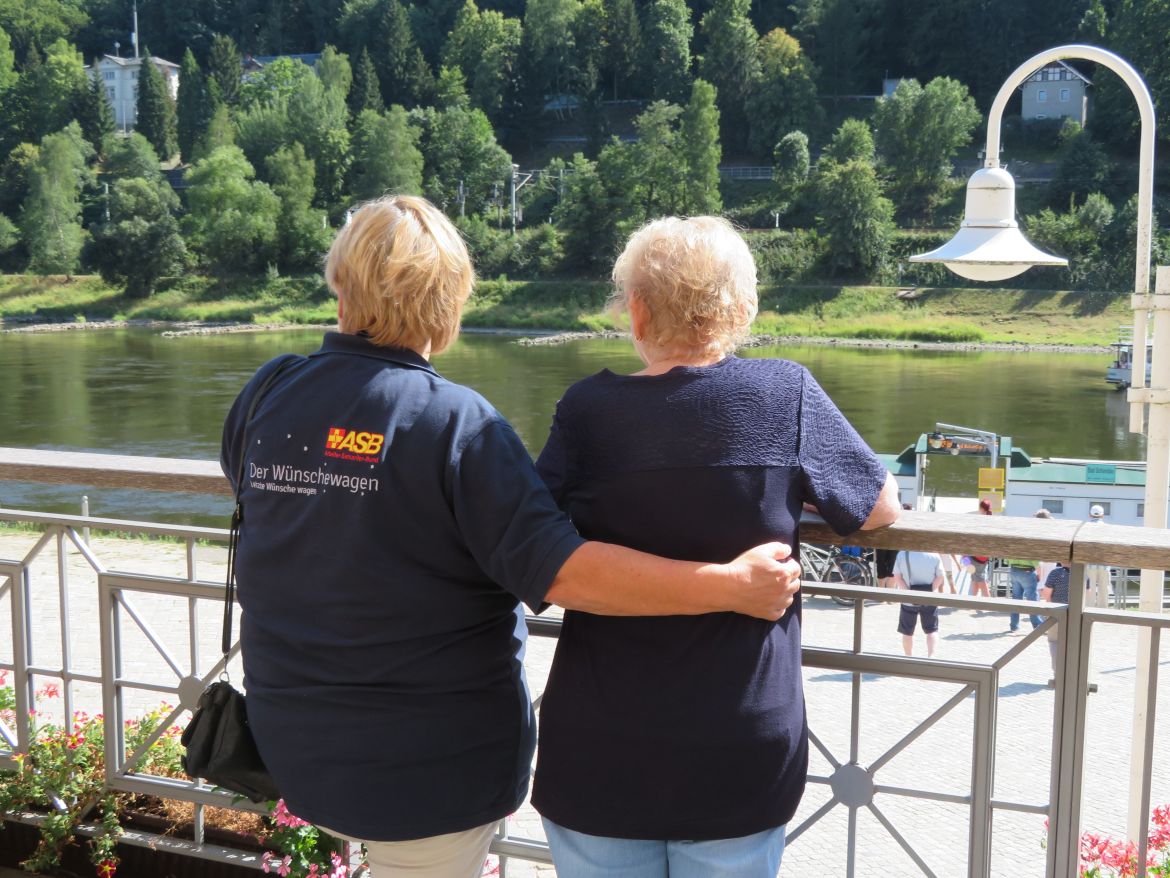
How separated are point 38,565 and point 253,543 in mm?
10504

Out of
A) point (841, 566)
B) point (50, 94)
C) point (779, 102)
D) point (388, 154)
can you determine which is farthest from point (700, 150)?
point (841, 566)

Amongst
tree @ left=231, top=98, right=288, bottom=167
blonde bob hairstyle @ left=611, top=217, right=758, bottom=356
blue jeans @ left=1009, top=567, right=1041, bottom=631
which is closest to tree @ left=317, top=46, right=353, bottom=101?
tree @ left=231, top=98, right=288, bottom=167

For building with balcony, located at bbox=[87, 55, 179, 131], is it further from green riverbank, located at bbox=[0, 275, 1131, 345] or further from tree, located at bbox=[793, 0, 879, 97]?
tree, located at bbox=[793, 0, 879, 97]

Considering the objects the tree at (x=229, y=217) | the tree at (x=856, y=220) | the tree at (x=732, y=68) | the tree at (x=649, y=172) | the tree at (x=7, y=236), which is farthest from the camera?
the tree at (x=732, y=68)

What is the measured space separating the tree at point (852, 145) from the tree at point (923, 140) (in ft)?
6.12

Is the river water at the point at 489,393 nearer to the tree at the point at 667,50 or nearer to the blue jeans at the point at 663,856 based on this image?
the blue jeans at the point at 663,856

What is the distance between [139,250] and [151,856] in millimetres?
74676

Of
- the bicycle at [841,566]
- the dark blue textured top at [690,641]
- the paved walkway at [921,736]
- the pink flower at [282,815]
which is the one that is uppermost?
the dark blue textured top at [690,641]

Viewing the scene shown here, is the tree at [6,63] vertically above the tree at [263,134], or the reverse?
the tree at [6,63]

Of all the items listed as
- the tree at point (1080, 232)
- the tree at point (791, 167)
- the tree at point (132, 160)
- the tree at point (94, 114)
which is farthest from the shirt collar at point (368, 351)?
the tree at point (94, 114)

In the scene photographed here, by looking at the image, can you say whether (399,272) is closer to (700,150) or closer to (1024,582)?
(1024,582)

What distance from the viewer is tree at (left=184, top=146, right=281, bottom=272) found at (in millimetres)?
75250

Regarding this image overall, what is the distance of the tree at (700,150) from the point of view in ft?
260

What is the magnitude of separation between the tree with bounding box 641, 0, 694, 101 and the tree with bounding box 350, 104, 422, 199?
23953 millimetres
